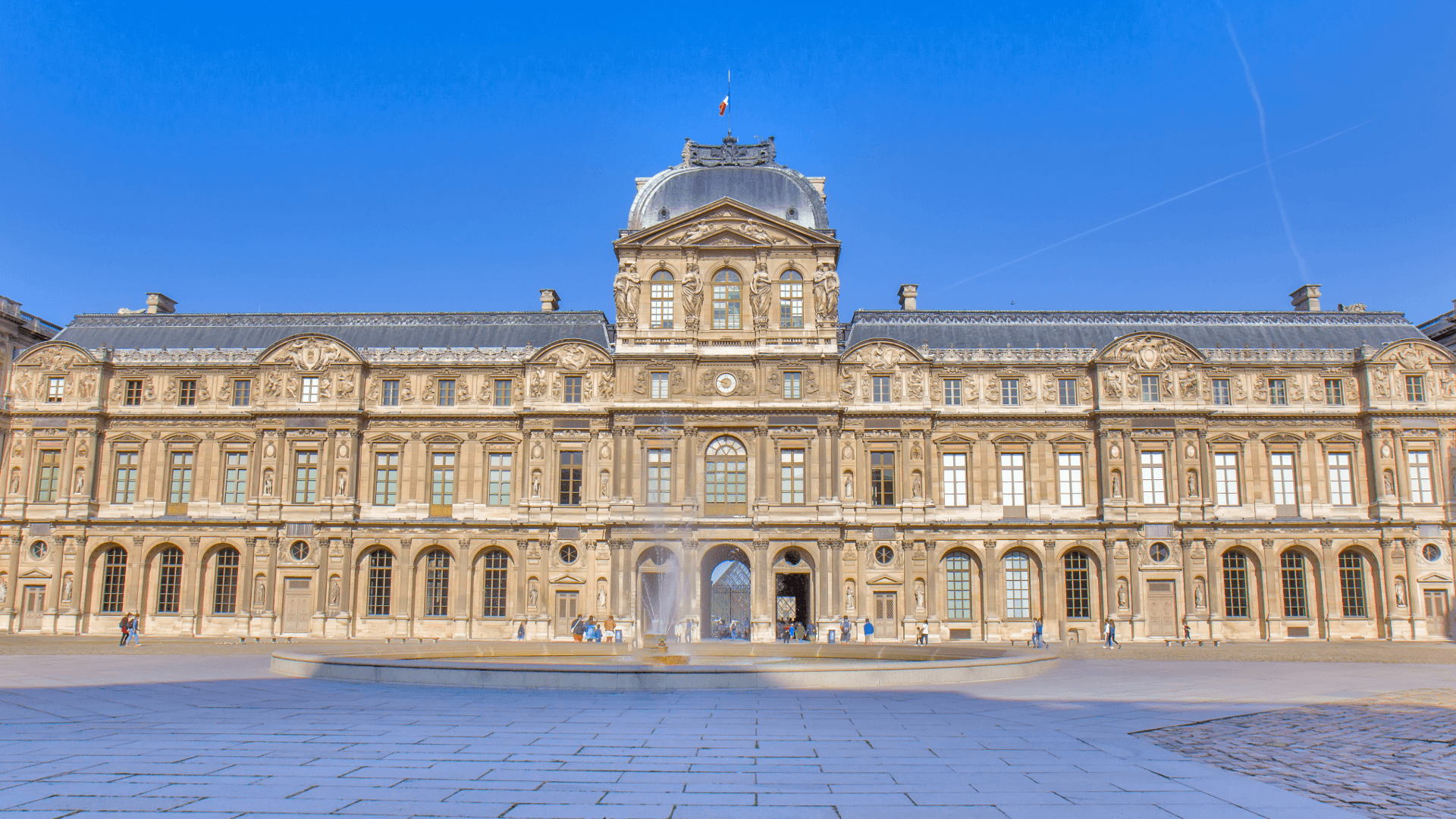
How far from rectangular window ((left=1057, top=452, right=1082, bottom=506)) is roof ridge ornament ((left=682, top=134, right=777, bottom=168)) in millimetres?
20221

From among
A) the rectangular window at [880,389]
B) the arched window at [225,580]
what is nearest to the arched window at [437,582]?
the arched window at [225,580]

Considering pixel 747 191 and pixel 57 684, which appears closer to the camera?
pixel 57 684

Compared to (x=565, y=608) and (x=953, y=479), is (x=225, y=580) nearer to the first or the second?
(x=565, y=608)

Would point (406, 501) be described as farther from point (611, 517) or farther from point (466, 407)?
point (611, 517)

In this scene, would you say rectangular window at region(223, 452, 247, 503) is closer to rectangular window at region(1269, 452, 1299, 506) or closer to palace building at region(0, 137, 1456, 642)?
palace building at region(0, 137, 1456, 642)

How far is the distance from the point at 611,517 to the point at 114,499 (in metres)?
24.5

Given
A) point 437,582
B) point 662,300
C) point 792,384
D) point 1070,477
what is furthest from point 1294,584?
point 437,582

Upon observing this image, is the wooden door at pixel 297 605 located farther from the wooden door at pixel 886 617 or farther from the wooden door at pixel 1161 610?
the wooden door at pixel 1161 610

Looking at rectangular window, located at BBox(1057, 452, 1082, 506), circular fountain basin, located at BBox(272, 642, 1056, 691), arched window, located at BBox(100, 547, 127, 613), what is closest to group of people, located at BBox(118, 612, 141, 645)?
arched window, located at BBox(100, 547, 127, 613)

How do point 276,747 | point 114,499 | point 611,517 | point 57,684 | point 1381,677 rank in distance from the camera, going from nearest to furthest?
point 276,747
point 57,684
point 1381,677
point 611,517
point 114,499

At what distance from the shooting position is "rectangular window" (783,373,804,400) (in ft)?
159

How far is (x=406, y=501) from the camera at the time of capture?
4959 cm

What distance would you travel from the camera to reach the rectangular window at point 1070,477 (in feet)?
160

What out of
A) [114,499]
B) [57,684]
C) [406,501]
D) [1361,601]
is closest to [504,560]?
[406,501]
